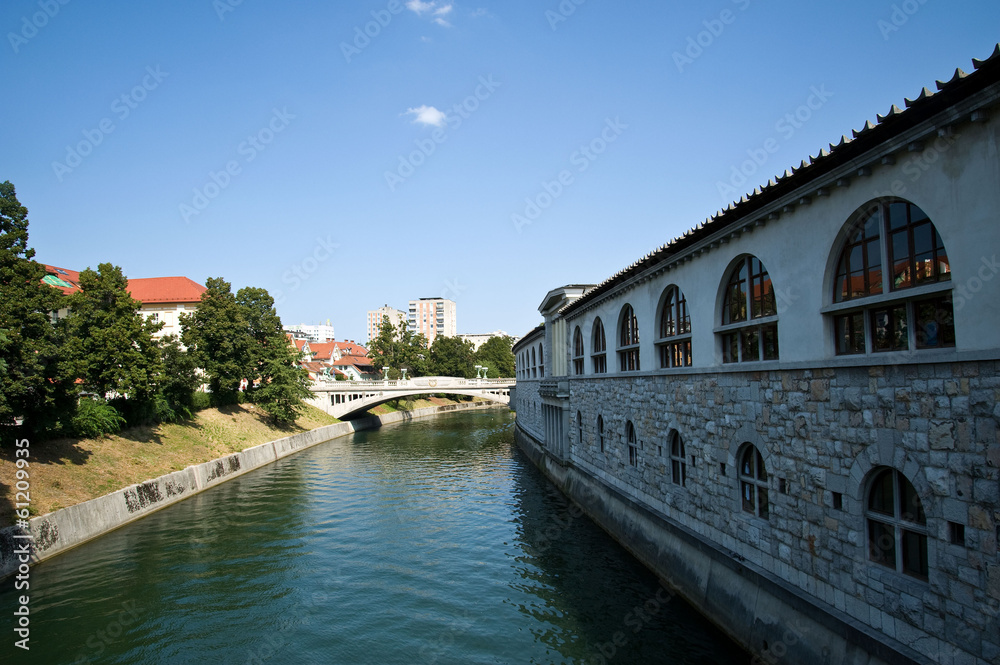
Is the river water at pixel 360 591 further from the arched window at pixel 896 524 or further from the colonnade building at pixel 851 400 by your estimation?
the arched window at pixel 896 524

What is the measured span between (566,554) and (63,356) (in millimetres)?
18365

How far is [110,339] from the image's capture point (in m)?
23.8

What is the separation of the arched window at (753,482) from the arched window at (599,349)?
8.95m

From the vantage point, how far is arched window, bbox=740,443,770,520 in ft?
35.4

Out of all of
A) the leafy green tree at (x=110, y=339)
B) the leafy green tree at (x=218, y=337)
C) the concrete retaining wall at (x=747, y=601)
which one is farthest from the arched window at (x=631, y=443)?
the leafy green tree at (x=218, y=337)

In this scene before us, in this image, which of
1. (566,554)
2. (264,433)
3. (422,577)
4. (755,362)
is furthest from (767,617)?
(264,433)

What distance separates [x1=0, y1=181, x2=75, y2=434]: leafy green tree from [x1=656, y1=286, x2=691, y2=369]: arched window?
18611mm

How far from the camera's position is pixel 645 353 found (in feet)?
53.0

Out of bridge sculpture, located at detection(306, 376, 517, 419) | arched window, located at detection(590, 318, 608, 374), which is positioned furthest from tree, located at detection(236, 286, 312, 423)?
arched window, located at detection(590, 318, 608, 374)

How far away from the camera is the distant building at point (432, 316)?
640 ft

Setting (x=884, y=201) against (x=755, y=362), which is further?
(x=755, y=362)

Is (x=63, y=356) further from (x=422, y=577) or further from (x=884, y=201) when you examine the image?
(x=884, y=201)

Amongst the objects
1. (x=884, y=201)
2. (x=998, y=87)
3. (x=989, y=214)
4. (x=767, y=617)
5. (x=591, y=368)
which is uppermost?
(x=998, y=87)

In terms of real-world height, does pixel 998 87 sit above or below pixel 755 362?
above
